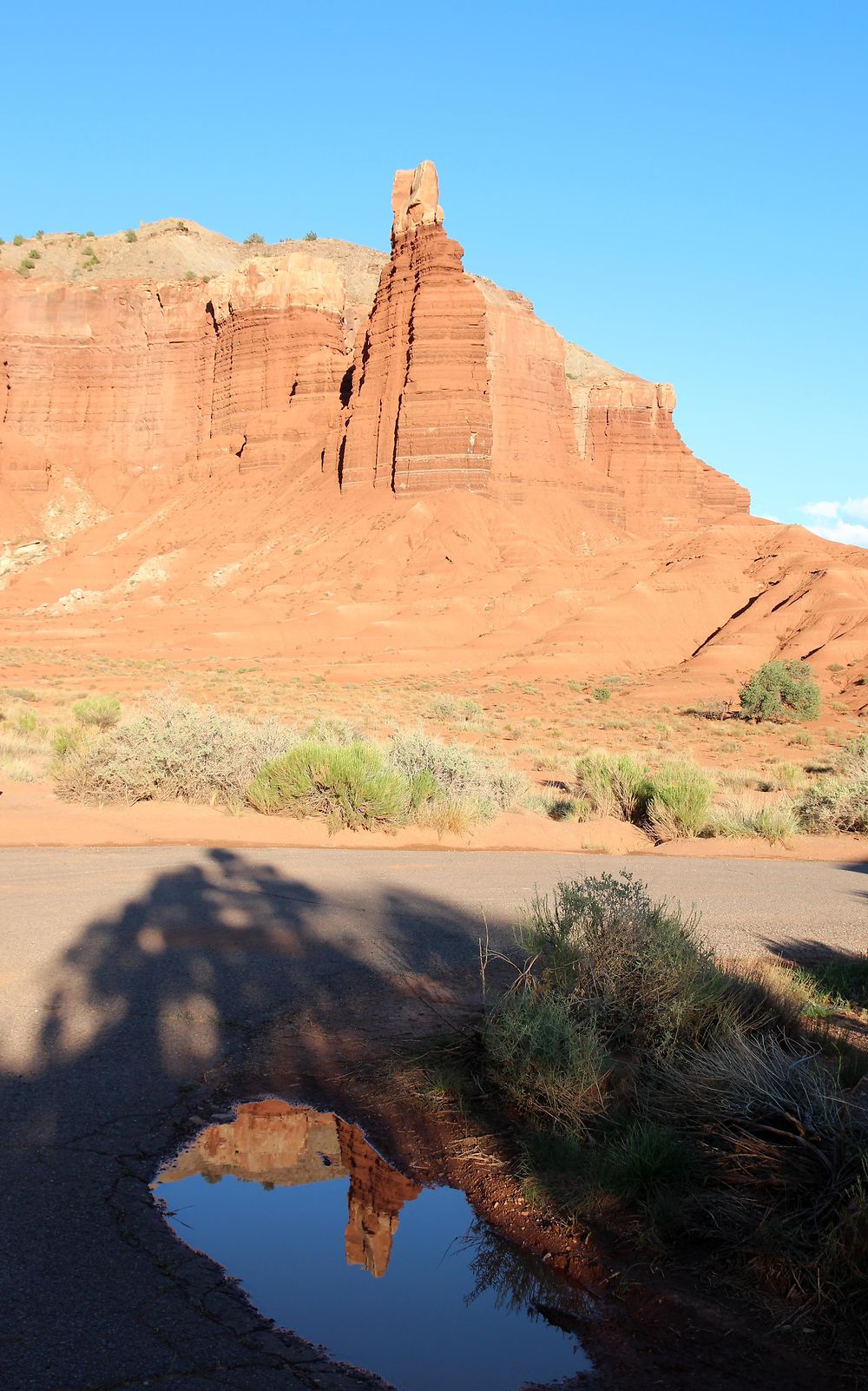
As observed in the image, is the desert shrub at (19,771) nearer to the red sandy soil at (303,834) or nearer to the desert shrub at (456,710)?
the red sandy soil at (303,834)

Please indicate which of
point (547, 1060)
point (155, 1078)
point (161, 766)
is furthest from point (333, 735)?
point (547, 1060)

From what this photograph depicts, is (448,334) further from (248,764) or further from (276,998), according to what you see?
(276,998)

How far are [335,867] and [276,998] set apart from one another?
11.6 ft

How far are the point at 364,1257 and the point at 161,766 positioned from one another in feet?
31.6

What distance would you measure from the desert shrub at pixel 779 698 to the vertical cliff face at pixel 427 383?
30.1 m

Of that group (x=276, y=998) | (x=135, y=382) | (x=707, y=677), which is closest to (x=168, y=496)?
(x=135, y=382)

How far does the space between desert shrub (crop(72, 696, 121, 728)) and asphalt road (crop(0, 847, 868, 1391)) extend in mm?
10984

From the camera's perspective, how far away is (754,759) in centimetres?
2419

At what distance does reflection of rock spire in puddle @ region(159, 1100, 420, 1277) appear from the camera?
4207mm

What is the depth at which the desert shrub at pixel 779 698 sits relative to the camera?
101 ft

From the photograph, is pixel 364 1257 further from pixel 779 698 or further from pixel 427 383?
pixel 427 383

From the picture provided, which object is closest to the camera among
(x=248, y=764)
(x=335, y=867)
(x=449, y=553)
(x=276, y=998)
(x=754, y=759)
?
(x=276, y=998)

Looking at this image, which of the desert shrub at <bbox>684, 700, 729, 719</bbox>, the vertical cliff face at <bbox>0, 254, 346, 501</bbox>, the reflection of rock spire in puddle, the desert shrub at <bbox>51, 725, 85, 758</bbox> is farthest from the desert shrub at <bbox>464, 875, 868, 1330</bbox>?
the vertical cliff face at <bbox>0, 254, 346, 501</bbox>

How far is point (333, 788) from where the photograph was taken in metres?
12.4
